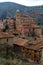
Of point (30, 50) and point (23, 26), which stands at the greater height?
point (30, 50)

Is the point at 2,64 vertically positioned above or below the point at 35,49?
above

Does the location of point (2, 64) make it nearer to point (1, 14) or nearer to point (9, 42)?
point (9, 42)

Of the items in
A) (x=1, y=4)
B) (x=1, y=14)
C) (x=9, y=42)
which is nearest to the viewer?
(x=9, y=42)

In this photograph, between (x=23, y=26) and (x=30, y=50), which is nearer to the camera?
(x=30, y=50)

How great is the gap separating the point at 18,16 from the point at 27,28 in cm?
590

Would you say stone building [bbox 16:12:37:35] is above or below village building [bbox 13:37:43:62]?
below

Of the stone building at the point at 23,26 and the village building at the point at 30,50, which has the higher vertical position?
the village building at the point at 30,50

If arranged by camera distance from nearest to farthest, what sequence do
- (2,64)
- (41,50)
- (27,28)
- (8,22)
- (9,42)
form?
(2,64), (41,50), (9,42), (27,28), (8,22)

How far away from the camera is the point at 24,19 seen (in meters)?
47.2

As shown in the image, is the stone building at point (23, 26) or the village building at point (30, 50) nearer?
the village building at point (30, 50)

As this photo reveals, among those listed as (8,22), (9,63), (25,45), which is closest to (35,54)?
(25,45)

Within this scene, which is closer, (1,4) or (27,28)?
(27,28)

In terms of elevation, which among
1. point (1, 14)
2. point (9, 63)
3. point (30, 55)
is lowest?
point (1, 14)

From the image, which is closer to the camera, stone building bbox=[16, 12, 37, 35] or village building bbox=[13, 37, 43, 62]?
village building bbox=[13, 37, 43, 62]
